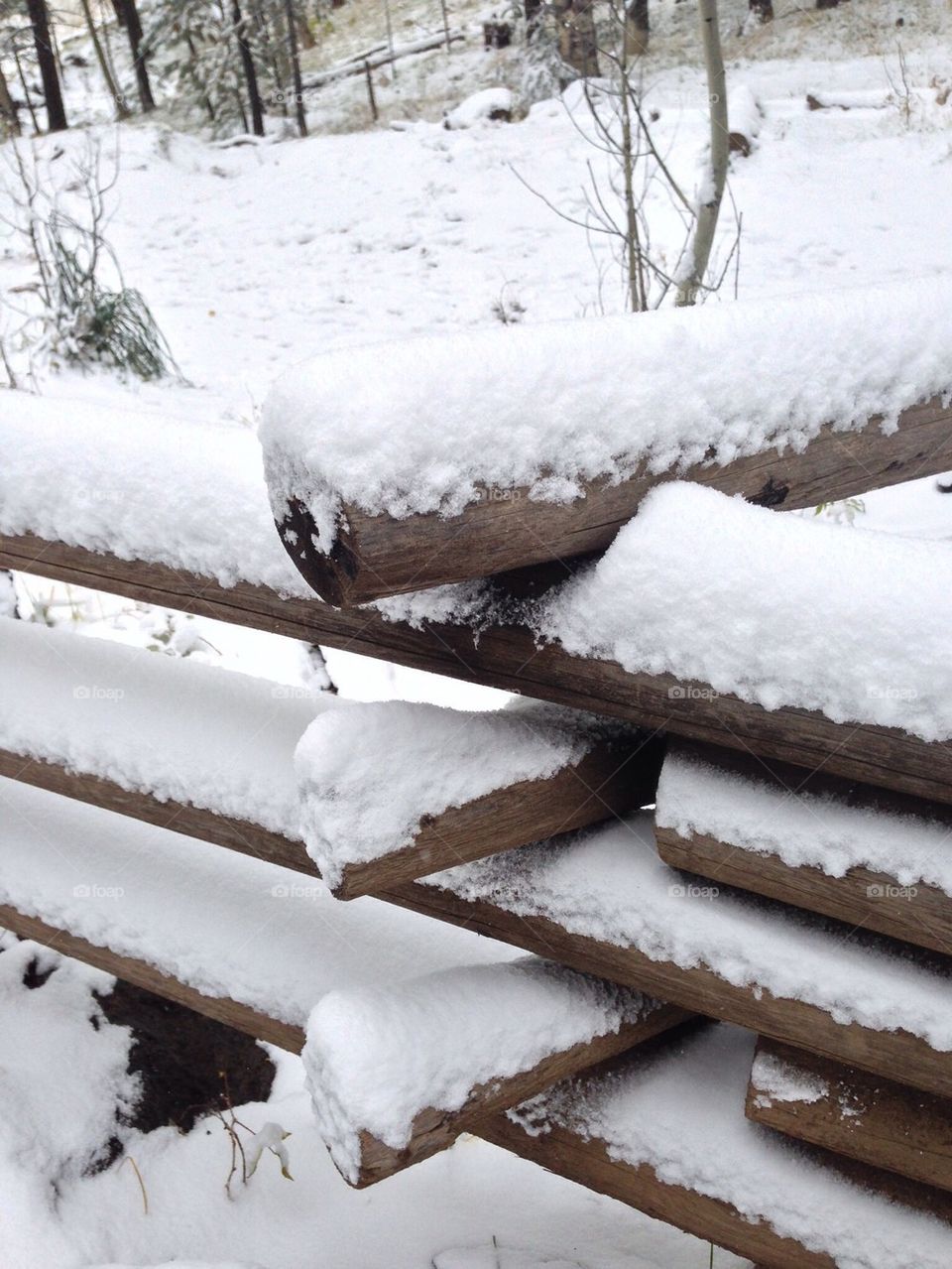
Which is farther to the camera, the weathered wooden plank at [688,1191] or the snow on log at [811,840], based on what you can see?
the weathered wooden plank at [688,1191]

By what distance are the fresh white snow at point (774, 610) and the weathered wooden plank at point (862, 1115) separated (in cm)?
59

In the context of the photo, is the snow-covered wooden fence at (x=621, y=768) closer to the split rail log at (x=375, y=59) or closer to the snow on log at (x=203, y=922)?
the snow on log at (x=203, y=922)

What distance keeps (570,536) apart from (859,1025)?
697 mm

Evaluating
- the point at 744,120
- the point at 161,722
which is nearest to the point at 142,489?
the point at 161,722

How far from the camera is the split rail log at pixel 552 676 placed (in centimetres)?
111

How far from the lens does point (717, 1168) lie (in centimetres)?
147

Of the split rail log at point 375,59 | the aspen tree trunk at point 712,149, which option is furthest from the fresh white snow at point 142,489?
the split rail log at point 375,59

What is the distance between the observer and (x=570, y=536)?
1171 mm

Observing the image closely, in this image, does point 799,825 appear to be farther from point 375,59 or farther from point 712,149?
point 375,59

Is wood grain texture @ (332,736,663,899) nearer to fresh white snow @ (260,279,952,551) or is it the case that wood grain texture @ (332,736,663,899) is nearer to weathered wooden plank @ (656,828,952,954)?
weathered wooden plank @ (656,828,952,954)

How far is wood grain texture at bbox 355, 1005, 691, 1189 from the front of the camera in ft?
4.15

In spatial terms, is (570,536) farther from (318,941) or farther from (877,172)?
(877,172)

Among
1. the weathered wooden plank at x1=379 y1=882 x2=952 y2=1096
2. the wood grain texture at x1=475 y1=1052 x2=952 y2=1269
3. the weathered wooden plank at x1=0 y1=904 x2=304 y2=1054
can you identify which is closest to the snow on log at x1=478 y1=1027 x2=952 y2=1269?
the wood grain texture at x1=475 y1=1052 x2=952 y2=1269

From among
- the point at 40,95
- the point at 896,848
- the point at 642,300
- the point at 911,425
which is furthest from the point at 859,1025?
the point at 40,95
